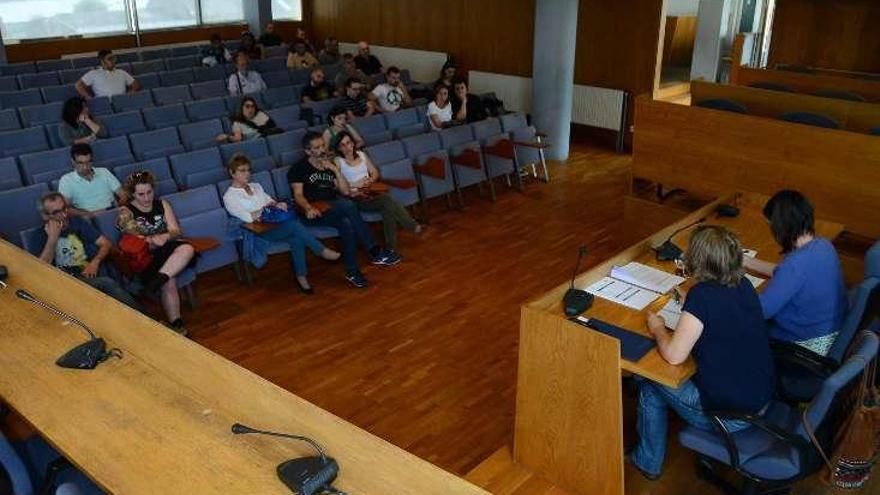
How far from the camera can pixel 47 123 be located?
7.81 meters

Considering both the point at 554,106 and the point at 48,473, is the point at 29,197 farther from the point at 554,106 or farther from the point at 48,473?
the point at 554,106

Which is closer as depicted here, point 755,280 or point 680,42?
point 755,280

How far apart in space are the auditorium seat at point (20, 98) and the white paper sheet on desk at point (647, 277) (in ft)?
24.7

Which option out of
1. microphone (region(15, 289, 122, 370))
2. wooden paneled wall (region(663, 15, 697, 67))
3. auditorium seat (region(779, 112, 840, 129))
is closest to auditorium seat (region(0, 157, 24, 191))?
microphone (region(15, 289, 122, 370))

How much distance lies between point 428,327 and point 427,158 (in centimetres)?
245

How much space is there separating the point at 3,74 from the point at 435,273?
7.43 meters

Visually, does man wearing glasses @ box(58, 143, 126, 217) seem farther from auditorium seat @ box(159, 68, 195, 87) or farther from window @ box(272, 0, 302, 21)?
window @ box(272, 0, 302, 21)

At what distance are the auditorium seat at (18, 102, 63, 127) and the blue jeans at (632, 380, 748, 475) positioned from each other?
699cm

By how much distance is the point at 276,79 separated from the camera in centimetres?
1010

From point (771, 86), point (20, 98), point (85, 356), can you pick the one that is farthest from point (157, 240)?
point (771, 86)

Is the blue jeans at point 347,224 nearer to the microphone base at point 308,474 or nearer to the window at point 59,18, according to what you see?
the microphone base at point 308,474

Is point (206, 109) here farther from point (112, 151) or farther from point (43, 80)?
point (43, 80)

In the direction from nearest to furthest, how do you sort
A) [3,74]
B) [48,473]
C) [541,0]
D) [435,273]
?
[48,473] < [435,273] < [541,0] < [3,74]

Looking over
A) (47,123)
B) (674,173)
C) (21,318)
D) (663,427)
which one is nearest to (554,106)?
(674,173)
